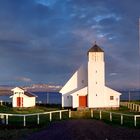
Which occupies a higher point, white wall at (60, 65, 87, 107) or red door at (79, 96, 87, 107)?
white wall at (60, 65, 87, 107)

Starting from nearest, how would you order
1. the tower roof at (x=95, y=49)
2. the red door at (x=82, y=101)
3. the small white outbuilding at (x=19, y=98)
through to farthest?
1. the red door at (x=82, y=101)
2. the tower roof at (x=95, y=49)
3. the small white outbuilding at (x=19, y=98)

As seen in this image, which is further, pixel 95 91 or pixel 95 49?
pixel 95 49

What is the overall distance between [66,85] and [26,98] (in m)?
8.08

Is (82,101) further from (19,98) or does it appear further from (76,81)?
(19,98)

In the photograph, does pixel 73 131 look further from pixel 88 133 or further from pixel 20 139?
pixel 20 139

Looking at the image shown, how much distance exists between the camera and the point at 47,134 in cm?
2594

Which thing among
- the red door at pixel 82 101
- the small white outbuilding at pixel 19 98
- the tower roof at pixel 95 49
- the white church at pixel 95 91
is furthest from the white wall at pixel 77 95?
the small white outbuilding at pixel 19 98

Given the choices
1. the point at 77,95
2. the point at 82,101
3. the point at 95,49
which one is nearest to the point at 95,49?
the point at 95,49

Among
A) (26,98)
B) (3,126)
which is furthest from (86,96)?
(3,126)

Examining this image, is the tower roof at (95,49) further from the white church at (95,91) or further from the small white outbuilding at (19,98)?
the small white outbuilding at (19,98)

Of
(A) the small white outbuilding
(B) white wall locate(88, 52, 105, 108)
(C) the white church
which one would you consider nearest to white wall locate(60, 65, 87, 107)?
(C) the white church

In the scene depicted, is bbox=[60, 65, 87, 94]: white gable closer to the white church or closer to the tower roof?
the white church

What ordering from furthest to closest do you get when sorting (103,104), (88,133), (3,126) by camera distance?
(103,104), (3,126), (88,133)

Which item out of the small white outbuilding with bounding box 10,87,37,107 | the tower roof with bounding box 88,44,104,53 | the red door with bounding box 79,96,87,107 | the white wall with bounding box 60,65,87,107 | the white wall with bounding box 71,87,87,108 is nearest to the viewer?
the white wall with bounding box 71,87,87,108
